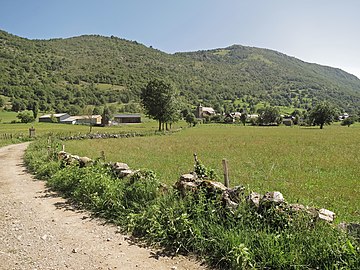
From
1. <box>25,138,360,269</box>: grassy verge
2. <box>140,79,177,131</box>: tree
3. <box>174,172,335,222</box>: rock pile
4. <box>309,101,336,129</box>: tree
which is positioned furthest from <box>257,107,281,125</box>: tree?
<box>174,172,335,222</box>: rock pile

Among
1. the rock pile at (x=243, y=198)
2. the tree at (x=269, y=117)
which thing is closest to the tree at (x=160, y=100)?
the rock pile at (x=243, y=198)

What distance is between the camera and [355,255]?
457cm

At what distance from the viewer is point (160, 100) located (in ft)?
211

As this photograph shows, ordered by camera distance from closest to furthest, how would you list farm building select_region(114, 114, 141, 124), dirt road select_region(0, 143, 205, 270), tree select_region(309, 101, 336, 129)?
dirt road select_region(0, 143, 205, 270) → tree select_region(309, 101, 336, 129) → farm building select_region(114, 114, 141, 124)

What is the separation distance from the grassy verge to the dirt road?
0.51 m

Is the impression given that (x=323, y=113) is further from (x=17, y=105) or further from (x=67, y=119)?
(x=17, y=105)

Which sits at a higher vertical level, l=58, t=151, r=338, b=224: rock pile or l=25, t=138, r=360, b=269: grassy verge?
l=58, t=151, r=338, b=224: rock pile

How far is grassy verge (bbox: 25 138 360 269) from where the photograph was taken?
16.1 feet

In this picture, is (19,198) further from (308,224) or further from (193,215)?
(308,224)

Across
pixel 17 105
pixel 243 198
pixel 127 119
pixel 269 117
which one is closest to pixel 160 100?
pixel 243 198

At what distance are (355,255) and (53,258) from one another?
579cm

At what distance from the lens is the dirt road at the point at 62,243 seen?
5.48 metres

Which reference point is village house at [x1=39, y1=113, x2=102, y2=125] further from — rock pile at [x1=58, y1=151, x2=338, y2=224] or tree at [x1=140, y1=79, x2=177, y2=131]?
rock pile at [x1=58, y1=151, x2=338, y2=224]

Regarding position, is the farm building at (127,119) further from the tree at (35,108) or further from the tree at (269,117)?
the tree at (269,117)
